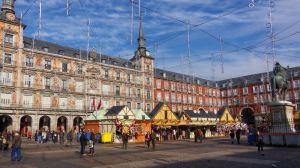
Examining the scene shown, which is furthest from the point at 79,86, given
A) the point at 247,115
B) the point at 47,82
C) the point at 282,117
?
the point at 247,115

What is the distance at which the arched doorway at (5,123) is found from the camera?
1615 inches

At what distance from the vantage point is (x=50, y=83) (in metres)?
46.5

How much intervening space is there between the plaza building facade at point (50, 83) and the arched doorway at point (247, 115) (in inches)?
1338

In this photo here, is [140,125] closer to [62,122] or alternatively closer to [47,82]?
[62,122]

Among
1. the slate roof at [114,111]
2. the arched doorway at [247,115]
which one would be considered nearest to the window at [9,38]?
the slate roof at [114,111]

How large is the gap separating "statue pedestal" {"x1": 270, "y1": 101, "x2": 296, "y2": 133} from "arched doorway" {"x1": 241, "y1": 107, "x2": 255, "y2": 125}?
56975 millimetres

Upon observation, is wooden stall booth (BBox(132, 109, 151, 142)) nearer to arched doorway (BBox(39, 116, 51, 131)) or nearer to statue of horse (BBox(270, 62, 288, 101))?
statue of horse (BBox(270, 62, 288, 101))

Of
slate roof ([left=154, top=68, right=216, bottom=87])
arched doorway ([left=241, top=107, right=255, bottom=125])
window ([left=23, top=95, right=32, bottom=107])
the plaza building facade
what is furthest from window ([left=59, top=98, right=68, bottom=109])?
arched doorway ([left=241, top=107, right=255, bottom=125])

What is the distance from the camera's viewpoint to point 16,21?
43156mm

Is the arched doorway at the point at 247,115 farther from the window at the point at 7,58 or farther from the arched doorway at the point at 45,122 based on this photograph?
the window at the point at 7,58

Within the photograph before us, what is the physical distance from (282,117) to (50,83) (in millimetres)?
37267

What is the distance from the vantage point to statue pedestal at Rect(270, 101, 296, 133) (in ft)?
71.2

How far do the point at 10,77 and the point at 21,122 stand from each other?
755 cm

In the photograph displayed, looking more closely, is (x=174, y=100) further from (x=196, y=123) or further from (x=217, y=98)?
(x=196, y=123)
